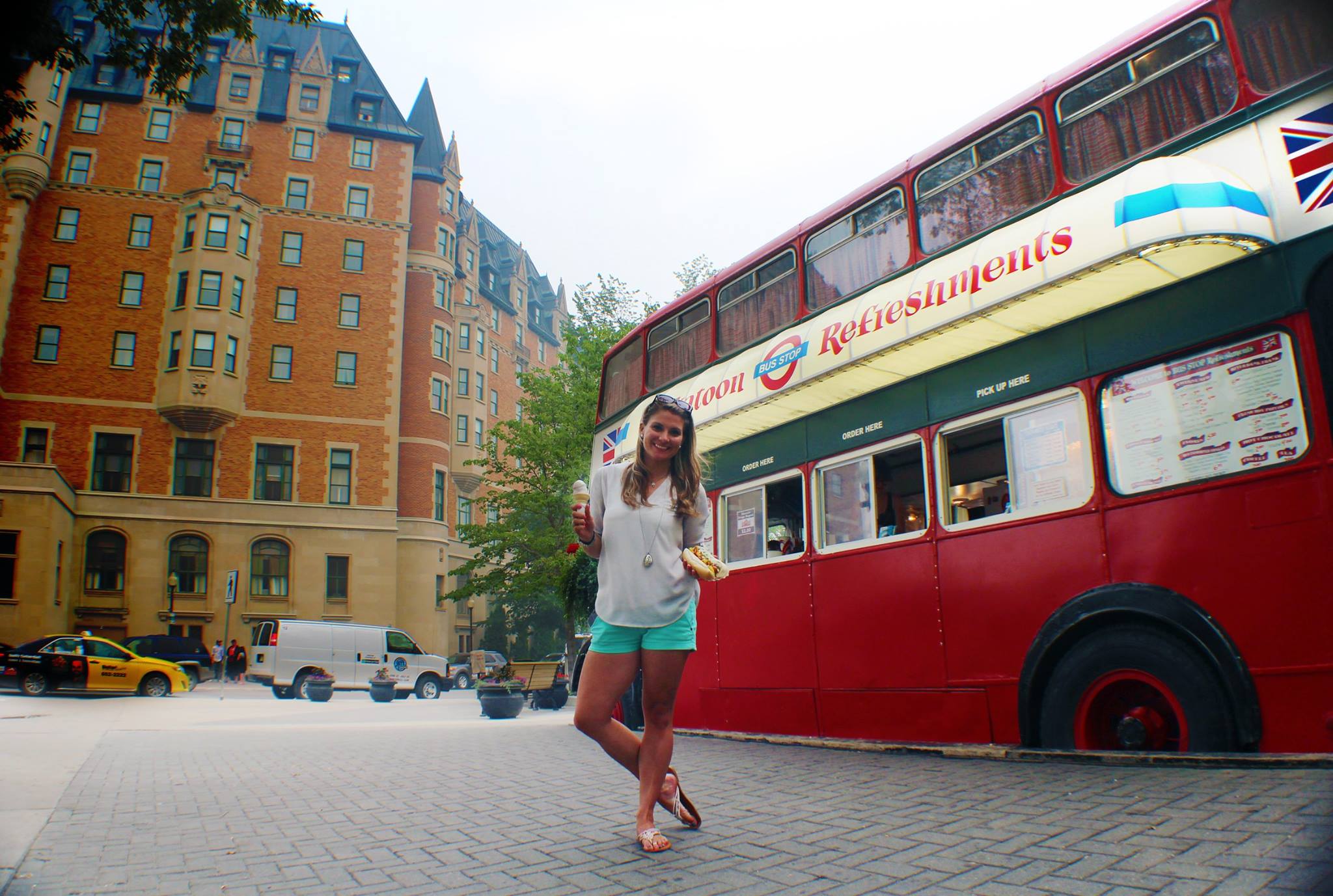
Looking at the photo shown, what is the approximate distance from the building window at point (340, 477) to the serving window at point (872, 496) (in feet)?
109

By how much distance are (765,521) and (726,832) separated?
4.64m

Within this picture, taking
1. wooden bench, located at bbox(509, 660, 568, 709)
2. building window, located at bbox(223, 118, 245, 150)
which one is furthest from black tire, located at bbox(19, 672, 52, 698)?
building window, located at bbox(223, 118, 245, 150)

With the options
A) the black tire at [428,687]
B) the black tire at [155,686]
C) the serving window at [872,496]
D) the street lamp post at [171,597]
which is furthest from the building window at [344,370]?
the serving window at [872,496]

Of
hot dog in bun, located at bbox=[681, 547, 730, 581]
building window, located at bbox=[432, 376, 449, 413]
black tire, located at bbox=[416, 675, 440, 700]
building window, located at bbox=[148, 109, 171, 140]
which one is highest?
building window, located at bbox=[148, 109, 171, 140]

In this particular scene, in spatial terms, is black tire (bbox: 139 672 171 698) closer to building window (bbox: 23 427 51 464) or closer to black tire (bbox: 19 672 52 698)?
black tire (bbox: 19 672 52 698)

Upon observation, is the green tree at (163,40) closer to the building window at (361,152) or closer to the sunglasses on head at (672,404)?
the sunglasses on head at (672,404)

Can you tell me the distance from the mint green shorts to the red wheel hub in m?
2.84

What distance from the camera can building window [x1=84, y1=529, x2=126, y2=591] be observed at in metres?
32.9

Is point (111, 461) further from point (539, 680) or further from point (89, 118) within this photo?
point (539, 680)

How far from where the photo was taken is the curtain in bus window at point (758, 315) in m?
8.52

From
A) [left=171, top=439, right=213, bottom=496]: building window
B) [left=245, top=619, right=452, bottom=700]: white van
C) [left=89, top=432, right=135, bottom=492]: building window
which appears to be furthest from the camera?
[left=171, top=439, right=213, bottom=496]: building window

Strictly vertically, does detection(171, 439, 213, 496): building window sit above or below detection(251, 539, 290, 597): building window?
above

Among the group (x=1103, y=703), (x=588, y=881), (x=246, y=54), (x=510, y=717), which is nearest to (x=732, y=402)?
(x=1103, y=703)

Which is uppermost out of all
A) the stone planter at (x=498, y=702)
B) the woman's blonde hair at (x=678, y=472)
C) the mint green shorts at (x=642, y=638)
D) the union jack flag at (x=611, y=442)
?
the union jack flag at (x=611, y=442)
